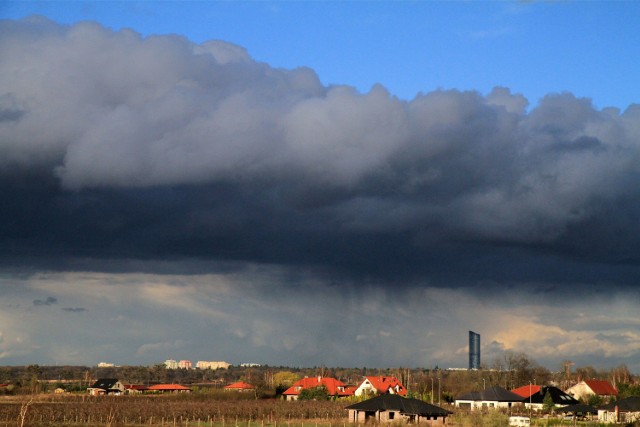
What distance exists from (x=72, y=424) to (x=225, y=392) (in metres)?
66.3

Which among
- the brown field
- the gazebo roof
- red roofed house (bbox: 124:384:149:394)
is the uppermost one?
the gazebo roof

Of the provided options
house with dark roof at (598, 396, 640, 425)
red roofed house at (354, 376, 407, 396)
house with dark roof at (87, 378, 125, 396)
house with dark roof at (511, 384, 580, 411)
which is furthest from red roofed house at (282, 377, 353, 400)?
house with dark roof at (598, 396, 640, 425)

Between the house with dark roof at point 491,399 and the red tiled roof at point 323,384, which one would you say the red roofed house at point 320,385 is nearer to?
the red tiled roof at point 323,384

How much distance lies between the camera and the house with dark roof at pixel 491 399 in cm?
13000

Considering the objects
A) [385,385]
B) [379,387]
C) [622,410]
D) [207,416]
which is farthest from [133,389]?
[622,410]

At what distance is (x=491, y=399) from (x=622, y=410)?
29.7m

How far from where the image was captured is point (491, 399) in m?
131

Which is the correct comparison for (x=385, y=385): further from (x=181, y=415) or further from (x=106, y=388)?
(x=106, y=388)

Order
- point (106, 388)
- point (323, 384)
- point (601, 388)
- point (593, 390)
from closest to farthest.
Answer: point (593, 390)
point (601, 388)
point (323, 384)
point (106, 388)

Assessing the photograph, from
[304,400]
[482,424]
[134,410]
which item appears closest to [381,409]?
[482,424]

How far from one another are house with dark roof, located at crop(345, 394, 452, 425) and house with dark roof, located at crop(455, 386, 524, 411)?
35.0m

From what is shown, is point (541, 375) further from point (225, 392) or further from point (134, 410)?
point (134, 410)

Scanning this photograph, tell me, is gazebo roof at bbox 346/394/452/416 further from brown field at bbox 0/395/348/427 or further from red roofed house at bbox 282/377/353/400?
red roofed house at bbox 282/377/353/400

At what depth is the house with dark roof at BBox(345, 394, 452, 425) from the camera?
312 ft
